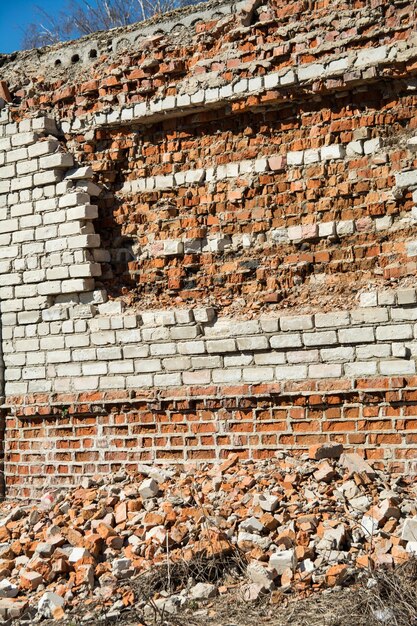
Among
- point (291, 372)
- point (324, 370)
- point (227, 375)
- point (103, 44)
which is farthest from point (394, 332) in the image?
point (103, 44)

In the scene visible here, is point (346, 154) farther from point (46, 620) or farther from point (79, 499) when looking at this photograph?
point (46, 620)

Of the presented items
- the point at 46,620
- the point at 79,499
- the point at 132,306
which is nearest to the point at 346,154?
the point at 132,306

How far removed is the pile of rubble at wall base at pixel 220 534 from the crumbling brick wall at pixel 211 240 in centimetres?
55

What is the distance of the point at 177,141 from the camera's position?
295 inches

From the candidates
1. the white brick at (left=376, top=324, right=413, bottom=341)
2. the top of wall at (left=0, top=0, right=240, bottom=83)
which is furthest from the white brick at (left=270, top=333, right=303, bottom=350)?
the top of wall at (left=0, top=0, right=240, bottom=83)

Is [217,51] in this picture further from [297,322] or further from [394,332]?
[394,332]

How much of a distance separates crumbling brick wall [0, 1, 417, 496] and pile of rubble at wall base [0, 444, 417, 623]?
1.79 feet

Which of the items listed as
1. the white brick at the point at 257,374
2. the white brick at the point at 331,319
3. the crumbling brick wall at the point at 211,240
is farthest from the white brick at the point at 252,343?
the white brick at the point at 331,319

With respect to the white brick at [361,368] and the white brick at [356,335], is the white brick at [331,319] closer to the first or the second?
the white brick at [356,335]

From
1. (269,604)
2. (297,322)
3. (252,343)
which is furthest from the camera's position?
(252,343)

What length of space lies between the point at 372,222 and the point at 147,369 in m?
2.24

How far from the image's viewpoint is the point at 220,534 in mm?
5480

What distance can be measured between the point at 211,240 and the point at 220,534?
2.71 meters

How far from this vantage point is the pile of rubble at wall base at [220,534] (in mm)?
5172
